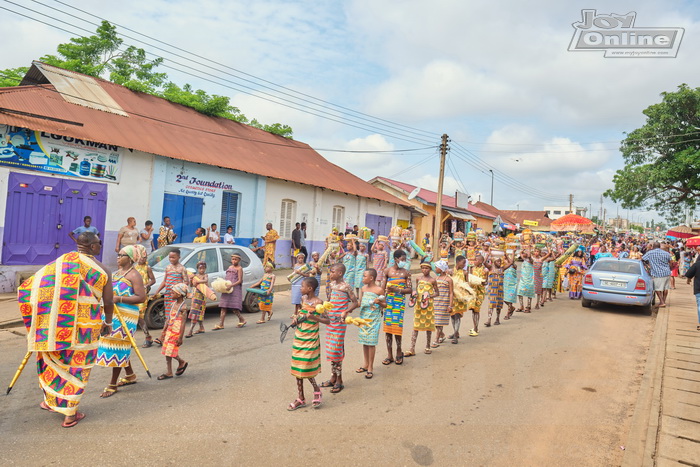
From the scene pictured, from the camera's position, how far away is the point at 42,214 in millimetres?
10891

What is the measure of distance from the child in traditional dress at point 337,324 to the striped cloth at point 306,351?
41 centimetres

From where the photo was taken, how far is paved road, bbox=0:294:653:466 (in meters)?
3.76

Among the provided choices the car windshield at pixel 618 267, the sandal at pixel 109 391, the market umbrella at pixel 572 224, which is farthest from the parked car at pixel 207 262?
the market umbrella at pixel 572 224

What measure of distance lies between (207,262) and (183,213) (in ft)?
21.0

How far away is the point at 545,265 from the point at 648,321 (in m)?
2.94

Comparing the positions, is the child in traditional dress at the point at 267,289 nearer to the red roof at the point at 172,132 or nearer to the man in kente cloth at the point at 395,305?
the man in kente cloth at the point at 395,305

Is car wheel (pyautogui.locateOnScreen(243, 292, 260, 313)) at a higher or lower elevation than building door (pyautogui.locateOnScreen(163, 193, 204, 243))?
lower

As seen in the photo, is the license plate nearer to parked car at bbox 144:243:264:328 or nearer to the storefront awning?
parked car at bbox 144:243:264:328

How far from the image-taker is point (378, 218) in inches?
988

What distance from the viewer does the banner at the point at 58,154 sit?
1023cm

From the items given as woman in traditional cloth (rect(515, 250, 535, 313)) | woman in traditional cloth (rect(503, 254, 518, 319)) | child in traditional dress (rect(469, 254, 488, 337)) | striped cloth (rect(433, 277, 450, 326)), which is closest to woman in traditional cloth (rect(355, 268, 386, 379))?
striped cloth (rect(433, 277, 450, 326))

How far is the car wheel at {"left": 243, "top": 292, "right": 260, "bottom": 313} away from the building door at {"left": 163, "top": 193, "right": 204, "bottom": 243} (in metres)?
5.46

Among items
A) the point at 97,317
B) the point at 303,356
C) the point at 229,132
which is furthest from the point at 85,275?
the point at 229,132

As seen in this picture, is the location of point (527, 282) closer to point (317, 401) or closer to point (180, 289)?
point (317, 401)
